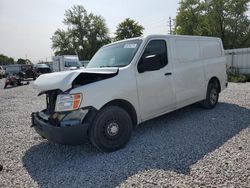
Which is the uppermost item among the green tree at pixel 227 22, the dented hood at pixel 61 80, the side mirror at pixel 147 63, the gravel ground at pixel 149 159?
the green tree at pixel 227 22

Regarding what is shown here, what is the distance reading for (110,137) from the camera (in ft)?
12.7

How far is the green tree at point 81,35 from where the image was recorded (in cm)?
5434

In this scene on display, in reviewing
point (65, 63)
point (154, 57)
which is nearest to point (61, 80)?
point (154, 57)

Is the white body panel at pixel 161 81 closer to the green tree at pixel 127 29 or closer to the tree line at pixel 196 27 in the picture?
the tree line at pixel 196 27

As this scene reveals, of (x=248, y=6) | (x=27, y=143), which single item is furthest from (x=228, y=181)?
(x=248, y=6)

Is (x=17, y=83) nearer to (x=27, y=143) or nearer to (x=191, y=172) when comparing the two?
(x=27, y=143)

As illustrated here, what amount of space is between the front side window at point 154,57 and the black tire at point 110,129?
3.11 ft

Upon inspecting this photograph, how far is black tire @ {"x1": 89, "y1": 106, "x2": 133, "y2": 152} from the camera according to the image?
3705 mm

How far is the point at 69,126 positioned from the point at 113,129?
2.59 ft

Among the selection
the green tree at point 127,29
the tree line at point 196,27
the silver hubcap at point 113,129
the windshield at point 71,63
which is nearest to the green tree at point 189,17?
the tree line at point 196,27

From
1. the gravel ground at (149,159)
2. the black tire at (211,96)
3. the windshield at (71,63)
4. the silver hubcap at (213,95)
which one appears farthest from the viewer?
the windshield at (71,63)

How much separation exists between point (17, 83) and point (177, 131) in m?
17.0

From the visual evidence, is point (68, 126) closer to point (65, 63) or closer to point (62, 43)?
point (65, 63)

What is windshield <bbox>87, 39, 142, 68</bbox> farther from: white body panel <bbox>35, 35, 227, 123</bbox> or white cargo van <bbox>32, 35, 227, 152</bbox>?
white body panel <bbox>35, 35, 227, 123</bbox>
